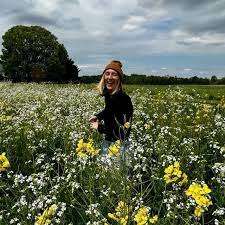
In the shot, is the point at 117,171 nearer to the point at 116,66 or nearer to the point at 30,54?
the point at 116,66

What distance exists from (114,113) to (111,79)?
0.44 metres

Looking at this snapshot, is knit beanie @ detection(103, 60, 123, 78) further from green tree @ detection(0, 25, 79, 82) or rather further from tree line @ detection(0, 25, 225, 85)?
green tree @ detection(0, 25, 79, 82)

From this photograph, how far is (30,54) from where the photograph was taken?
7362 centimetres

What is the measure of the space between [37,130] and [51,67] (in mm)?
59499

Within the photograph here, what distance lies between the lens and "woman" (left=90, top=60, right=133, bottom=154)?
724 centimetres

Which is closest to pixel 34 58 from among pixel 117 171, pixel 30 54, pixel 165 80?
pixel 30 54

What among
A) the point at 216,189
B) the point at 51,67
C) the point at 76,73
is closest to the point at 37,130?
the point at 216,189

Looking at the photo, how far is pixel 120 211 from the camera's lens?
4.32 meters

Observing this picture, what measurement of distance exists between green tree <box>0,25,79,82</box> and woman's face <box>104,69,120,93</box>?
61.5 metres

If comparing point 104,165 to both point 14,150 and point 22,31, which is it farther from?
point 22,31

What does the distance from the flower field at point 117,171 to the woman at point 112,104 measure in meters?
0.27

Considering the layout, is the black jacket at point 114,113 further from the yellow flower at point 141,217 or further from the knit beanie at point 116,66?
the yellow flower at point 141,217

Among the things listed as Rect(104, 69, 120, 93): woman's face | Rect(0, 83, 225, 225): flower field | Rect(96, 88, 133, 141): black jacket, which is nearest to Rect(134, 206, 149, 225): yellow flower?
Rect(0, 83, 225, 225): flower field

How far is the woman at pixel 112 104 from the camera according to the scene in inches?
285
